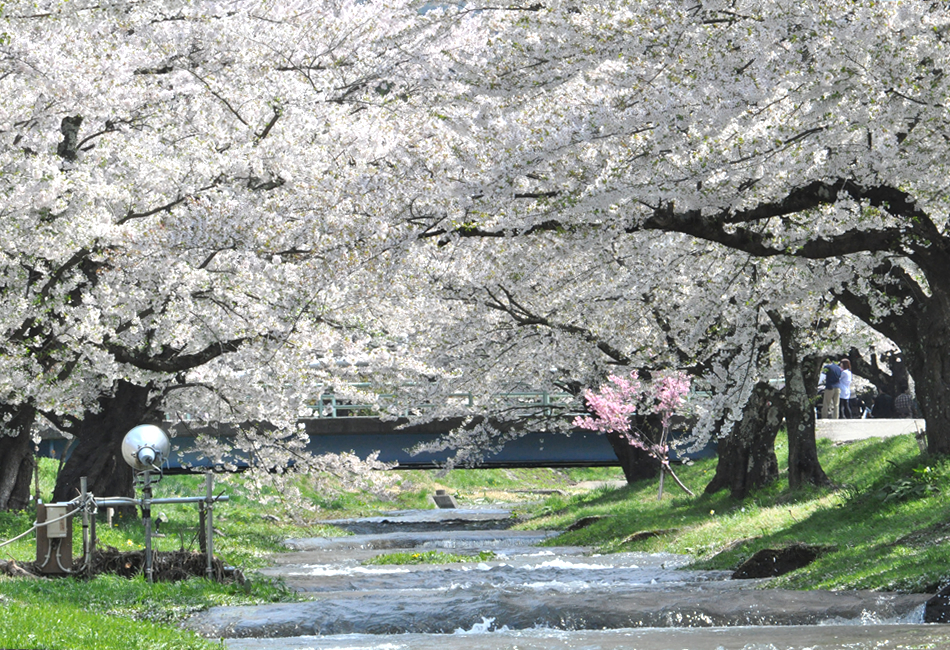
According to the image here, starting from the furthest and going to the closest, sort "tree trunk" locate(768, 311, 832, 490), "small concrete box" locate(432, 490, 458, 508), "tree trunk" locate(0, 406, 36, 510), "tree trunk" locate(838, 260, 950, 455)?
"small concrete box" locate(432, 490, 458, 508), "tree trunk" locate(0, 406, 36, 510), "tree trunk" locate(768, 311, 832, 490), "tree trunk" locate(838, 260, 950, 455)

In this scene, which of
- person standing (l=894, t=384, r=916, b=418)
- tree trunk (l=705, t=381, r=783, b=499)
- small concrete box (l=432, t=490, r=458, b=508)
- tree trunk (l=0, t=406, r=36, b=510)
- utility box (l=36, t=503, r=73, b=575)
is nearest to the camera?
utility box (l=36, t=503, r=73, b=575)

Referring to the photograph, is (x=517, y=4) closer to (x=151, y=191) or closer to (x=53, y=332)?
(x=151, y=191)

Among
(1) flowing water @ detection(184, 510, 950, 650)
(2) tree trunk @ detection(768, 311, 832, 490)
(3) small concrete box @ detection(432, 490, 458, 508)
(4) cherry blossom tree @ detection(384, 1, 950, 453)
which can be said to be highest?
(4) cherry blossom tree @ detection(384, 1, 950, 453)

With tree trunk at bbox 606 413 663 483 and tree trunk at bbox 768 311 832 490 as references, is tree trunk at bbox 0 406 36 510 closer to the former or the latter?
tree trunk at bbox 768 311 832 490

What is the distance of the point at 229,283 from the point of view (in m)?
16.4

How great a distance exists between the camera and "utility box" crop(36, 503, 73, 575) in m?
13.1

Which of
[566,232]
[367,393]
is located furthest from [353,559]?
[566,232]

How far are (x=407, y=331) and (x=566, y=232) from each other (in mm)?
11190

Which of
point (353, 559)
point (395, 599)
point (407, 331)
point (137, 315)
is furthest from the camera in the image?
point (407, 331)

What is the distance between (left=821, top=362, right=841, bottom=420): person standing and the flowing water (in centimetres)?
2236

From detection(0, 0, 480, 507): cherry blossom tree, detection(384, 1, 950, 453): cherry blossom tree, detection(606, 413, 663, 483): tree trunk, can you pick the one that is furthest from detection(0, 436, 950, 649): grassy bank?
detection(0, 0, 480, 507): cherry blossom tree

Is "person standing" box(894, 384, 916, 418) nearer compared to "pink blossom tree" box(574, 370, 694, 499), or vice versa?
"pink blossom tree" box(574, 370, 694, 499)

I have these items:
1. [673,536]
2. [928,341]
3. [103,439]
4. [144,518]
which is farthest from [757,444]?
[103,439]

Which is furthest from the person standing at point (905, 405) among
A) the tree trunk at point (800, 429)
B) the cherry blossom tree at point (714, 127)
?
the cherry blossom tree at point (714, 127)
